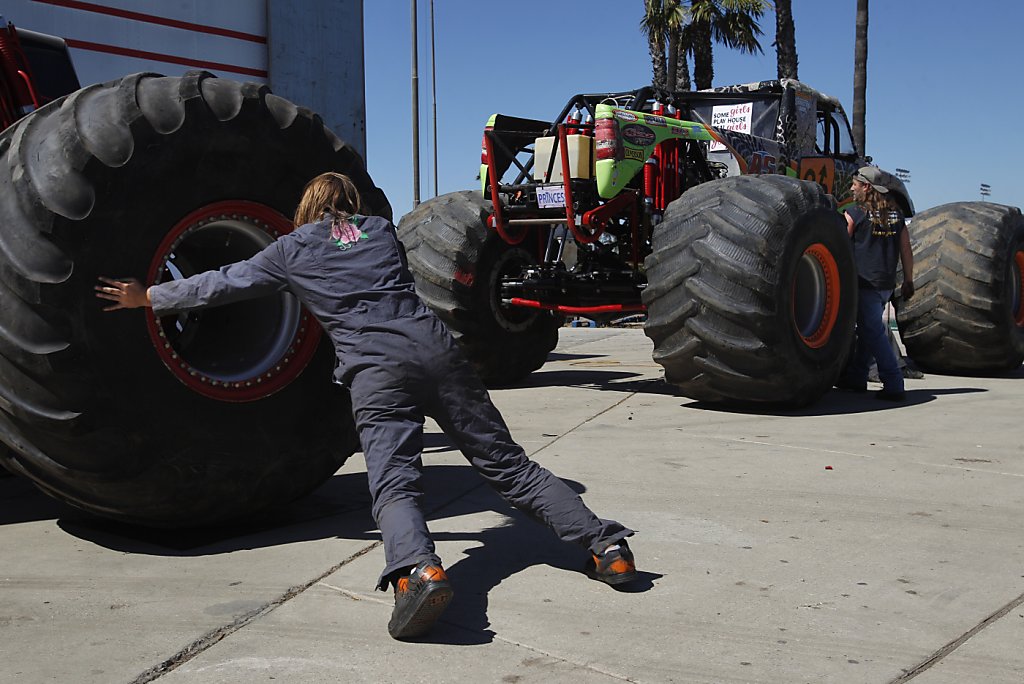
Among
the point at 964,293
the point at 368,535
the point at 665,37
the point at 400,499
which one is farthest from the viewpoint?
the point at 665,37

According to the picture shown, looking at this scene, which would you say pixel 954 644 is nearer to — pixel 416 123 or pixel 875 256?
pixel 875 256

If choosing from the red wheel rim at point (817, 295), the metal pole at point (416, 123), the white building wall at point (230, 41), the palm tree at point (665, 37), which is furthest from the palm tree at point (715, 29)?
the red wheel rim at point (817, 295)

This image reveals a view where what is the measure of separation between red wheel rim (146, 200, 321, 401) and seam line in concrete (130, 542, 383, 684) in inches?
34.9

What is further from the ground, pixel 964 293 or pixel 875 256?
pixel 875 256

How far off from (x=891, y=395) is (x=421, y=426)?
5268 mm

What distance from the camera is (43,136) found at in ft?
12.5

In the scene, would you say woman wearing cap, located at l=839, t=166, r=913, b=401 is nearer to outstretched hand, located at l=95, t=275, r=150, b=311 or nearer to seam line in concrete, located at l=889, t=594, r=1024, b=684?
seam line in concrete, located at l=889, t=594, r=1024, b=684

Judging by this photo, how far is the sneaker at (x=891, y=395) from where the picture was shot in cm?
797

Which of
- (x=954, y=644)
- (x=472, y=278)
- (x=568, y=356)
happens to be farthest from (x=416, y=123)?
(x=954, y=644)

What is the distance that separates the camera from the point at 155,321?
13.1 ft

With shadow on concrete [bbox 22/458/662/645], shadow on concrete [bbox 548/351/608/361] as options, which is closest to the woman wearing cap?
shadow on concrete [bbox 548/351/608/361]

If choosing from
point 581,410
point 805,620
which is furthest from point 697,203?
point 805,620

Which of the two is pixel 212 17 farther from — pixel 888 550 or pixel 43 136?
pixel 888 550

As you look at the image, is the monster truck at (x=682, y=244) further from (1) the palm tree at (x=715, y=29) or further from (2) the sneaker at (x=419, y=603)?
(1) the palm tree at (x=715, y=29)
